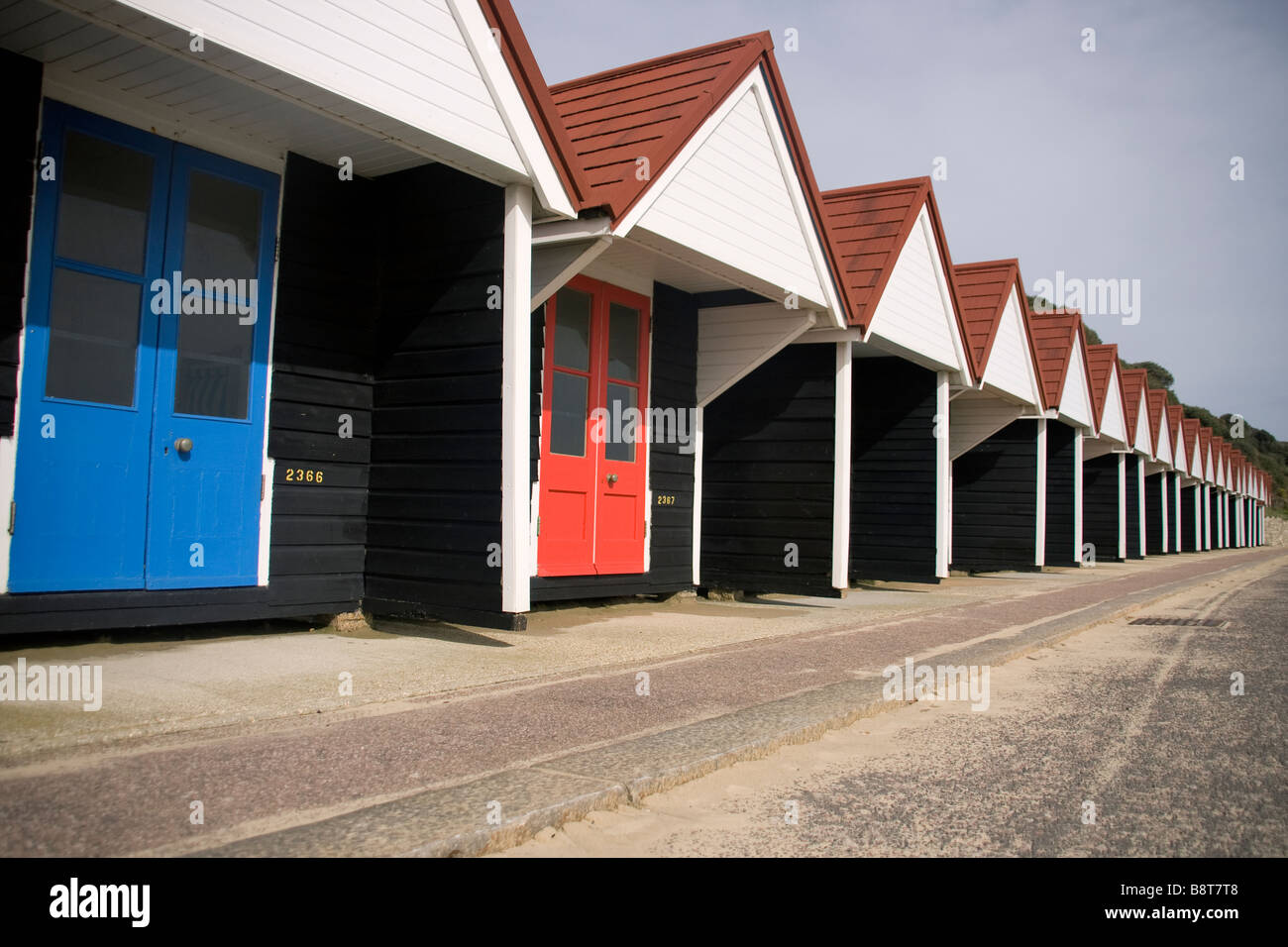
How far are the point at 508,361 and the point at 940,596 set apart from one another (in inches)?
343

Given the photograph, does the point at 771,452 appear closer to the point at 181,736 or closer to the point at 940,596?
the point at 940,596

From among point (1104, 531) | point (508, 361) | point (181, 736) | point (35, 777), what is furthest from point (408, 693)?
point (1104, 531)

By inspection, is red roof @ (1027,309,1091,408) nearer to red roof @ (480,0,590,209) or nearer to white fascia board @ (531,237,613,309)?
white fascia board @ (531,237,613,309)

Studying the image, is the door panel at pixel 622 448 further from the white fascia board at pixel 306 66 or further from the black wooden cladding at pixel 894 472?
the black wooden cladding at pixel 894 472

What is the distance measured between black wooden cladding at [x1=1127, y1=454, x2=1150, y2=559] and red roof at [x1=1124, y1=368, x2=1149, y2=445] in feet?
10.6

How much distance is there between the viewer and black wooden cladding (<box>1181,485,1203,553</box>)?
46.2 meters

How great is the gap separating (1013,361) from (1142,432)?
52.3ft

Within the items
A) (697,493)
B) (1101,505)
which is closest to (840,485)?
(697,493)

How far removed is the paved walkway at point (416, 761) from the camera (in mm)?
2797

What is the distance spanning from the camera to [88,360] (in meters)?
5.82

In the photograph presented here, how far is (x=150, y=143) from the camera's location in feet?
20.4

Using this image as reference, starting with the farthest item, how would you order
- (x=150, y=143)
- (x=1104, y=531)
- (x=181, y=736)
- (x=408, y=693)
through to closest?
(x=1104, y=531), (x=150, y=143), (x=408, y=693), (x=181, y=736)

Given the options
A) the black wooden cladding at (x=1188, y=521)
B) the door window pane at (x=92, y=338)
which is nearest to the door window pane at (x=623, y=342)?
the door window pane at (x=92, y=338)

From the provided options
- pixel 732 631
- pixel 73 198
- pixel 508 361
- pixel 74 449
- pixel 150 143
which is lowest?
pixel 732 631
